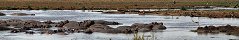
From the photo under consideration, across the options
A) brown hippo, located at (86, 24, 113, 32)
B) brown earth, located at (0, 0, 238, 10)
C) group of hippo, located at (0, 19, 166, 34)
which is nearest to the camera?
group of hippo, located at (0, 19, 166, 34)

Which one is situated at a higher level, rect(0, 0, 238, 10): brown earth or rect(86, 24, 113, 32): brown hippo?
rect(86, 24, 113, 32): brown hippo

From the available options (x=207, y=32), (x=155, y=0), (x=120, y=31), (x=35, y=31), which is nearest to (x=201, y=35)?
(x=207, y=32)

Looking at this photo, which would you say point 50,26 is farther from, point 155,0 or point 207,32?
point 155,0

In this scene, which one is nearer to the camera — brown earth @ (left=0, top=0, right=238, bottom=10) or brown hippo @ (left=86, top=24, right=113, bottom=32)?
brown hippo @ (left=86, top=24, right=113, bottom=32)

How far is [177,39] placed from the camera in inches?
1101

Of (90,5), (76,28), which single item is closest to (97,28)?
(76,28)

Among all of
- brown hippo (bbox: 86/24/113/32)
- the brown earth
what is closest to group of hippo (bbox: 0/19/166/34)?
brown hippo (bbox: 86/24/113/32)

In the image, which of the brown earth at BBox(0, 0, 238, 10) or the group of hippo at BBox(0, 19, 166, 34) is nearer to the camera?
the group of hippo at BBox(0, 19, 166, 34)

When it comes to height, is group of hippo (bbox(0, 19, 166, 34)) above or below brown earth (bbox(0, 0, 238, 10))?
above

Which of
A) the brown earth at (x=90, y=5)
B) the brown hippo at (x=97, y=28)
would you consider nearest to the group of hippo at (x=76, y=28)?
the brown hippo at (x=97, y=28)

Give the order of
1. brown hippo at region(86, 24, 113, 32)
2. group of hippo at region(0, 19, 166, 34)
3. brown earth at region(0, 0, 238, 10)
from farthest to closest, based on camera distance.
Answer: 1. brown earth at region(0, 0, 238, 10)
2. brown hippo at region(86, 24, 113, 32)
3. group of hippo at region(0, 19, 166, 34)

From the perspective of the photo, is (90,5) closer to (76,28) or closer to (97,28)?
(76,28)

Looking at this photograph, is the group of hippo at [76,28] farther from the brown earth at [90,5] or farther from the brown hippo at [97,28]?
the brown earth at [90,5]

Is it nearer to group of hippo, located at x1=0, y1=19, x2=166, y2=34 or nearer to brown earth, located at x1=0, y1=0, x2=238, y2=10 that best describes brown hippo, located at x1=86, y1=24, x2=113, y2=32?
group of hippo, located at x1=0, y1=19, x2=166, y2=34
